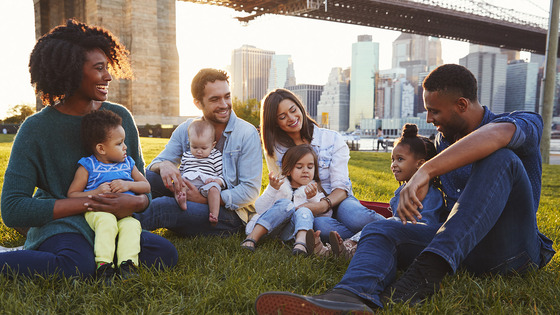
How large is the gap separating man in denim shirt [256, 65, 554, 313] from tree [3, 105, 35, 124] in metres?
63.6

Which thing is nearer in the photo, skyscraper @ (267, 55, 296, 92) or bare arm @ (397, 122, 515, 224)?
bare arm @ (397, 122, 515, 224)

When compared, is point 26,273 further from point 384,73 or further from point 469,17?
point 384,73

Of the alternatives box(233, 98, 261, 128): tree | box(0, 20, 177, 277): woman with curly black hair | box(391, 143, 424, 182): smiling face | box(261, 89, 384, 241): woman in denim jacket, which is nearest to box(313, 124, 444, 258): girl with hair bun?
box(391, 143, 424, 182): smiling face

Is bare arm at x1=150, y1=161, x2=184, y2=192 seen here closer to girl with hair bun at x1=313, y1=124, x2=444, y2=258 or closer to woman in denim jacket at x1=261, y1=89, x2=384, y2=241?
woman in denim jacket at x1=261, y1=89, x2=384, y2=241

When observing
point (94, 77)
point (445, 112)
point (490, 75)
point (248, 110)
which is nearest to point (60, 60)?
point (94, 77)

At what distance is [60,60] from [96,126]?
0.42m

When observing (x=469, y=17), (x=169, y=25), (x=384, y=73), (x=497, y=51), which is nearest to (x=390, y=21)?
(x=469, y=17)

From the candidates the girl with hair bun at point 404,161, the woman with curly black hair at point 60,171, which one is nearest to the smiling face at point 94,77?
the woman with curly black hair at point 60,171

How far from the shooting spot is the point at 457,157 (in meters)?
2.06

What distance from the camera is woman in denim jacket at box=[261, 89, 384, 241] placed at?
3.30 m

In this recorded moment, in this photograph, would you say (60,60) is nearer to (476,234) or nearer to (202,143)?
(202,143)

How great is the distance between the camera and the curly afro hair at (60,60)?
2443mm

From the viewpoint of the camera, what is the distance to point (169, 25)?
115ft

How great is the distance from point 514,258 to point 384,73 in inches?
6820
